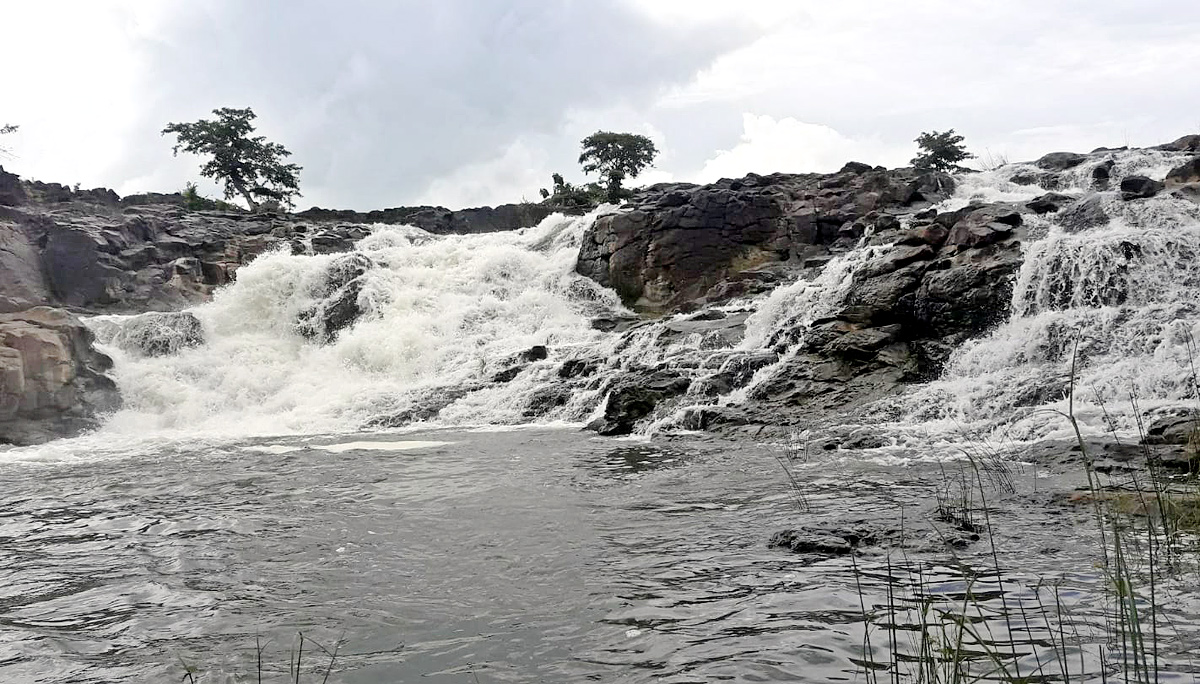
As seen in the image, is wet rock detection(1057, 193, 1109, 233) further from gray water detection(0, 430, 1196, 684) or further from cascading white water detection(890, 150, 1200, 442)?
gray water detection(0, 430, 1196, 684)

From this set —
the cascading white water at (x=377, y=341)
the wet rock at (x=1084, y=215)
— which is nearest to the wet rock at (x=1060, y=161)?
the wet rock at (x=1084, y=215)

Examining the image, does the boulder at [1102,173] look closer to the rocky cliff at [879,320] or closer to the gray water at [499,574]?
the rocky cliff at [879,320]

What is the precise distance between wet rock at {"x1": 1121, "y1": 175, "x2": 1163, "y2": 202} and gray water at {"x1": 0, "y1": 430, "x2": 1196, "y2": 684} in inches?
366

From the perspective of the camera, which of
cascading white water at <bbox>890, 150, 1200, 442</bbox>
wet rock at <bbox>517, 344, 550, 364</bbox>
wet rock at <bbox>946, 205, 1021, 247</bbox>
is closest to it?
cascading white water at <bbox>890, 150, 1200, 442</bbox>

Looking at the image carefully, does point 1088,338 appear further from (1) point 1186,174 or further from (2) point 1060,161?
(2) point 1060,161

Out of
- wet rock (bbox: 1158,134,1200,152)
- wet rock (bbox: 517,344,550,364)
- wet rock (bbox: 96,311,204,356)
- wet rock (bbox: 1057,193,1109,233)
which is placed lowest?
wet rock (bbox: 517,344,550,364)

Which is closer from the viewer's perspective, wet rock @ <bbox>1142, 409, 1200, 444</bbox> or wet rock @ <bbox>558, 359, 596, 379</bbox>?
wet rock @ <bbox>1142, 409, 1200, 444</bbox>

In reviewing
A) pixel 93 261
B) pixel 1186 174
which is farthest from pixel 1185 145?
pixel 93 261

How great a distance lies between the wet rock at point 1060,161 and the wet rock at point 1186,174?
10925mm

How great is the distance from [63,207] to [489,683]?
114ft

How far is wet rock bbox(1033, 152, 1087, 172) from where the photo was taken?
2505 cm

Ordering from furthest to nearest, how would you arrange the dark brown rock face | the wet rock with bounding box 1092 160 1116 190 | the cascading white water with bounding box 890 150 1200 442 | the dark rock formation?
the dark rock formation < the dark brown rock face < the wet rock with bounding box 1092 160 1116 190 < the cascading white water with bounding box 890 150 1200 442

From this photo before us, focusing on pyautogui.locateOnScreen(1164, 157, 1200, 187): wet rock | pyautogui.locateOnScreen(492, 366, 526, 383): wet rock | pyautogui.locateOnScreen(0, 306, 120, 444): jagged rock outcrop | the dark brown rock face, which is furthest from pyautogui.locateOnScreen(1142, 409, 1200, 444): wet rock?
pyautogui.locateOnScreen(0, 306, 120, 444): jagged rock outcrop

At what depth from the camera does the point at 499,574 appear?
495 centimetres
